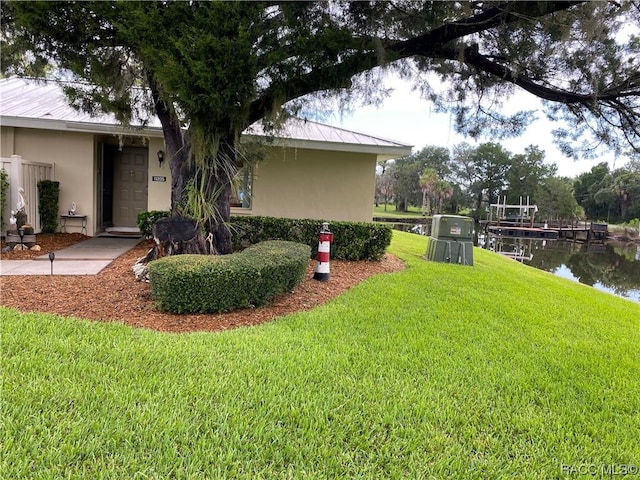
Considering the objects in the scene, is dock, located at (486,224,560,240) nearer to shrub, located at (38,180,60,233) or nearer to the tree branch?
the tree branch

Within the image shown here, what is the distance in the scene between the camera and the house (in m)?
9.03

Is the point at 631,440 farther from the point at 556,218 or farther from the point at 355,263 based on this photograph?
the point at 556,218

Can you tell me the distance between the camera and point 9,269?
591 centimetres

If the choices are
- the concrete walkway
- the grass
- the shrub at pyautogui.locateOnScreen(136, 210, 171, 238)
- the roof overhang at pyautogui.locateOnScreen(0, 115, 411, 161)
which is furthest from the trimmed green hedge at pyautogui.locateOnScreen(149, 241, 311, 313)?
the shrub at pyautogui.locateOnScreen(136, 210, 171, 238)

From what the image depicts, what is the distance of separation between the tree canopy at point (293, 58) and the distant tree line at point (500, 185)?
4601cm

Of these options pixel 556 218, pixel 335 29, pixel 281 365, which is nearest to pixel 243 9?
pixel 335 29

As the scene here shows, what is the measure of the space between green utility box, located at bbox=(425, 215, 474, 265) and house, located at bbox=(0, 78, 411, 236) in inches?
90.7

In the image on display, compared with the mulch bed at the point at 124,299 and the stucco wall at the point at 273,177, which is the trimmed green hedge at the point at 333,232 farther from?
the stucco wall at the point at 273,177

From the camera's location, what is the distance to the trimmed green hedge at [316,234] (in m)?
7.82

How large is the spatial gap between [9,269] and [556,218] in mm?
54221

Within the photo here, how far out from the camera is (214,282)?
14.4 ft

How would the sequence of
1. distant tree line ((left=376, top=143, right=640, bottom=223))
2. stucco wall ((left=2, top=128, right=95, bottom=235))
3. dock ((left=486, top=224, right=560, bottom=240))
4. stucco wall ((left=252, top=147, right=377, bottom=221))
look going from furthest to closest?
1. distant tree line ((left=376, top=143, right=640, bottom=223))
2. dock ((left=486, top=224, right=560, bottom=240))
3. stucco wall ((left=252, top=147, right=377, bottom=221))
4. stucco wall ((left=2, top=128, right=95, bottom=235))

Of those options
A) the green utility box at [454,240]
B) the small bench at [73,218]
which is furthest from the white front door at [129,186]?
the green utility box at [454,240]

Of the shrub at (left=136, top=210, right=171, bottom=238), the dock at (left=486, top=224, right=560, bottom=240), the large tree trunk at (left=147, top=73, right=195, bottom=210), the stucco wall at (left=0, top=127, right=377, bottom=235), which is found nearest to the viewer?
the large tree trunk at (left=147, top=73, right=195, bottom=210)
